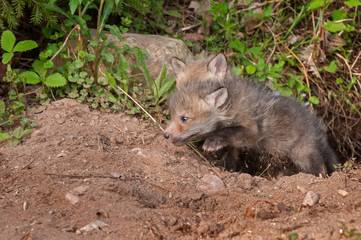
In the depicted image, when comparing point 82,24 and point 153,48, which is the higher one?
point 82,24

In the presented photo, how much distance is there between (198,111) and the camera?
14.4 feet

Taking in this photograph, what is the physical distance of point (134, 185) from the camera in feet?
10.4

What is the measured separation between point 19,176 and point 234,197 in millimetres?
1638

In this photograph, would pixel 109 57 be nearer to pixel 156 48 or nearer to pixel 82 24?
pixel 82 24

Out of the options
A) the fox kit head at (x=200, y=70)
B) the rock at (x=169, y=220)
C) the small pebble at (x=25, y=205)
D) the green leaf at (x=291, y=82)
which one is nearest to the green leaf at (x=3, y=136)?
the small pebble at (x=25, y=205)

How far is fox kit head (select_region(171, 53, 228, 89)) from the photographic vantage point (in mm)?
5004

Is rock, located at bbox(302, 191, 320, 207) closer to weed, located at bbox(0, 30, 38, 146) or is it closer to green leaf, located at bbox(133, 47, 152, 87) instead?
green leaf, located at bbox(133, 47, 152, 87)

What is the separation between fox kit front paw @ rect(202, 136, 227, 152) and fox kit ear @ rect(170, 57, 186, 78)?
3.90 ft

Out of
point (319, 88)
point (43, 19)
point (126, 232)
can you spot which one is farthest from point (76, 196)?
point (319, 88)

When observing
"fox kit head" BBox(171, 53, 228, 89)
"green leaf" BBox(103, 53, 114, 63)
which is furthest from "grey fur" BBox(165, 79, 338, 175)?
"green leaf" BBox(103, 53, 114, 63)

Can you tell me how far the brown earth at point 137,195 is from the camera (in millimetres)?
2633

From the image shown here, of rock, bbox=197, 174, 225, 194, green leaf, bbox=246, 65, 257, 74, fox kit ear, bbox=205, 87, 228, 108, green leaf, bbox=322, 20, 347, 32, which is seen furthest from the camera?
green leaf, bbox=322, 20, 347, 32

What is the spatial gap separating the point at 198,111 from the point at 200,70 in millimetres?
1039

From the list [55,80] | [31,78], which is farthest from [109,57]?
[31,78]
